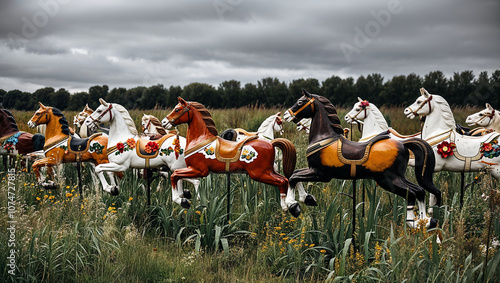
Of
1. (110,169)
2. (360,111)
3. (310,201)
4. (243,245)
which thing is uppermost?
(360,111)

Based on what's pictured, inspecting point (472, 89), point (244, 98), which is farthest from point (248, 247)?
point (244, 98)

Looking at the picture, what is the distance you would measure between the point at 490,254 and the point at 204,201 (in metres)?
3.79

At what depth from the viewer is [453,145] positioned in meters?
5.79

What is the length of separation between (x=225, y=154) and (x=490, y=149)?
397 cm

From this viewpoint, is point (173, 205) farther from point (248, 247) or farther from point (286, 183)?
point (286, 183)

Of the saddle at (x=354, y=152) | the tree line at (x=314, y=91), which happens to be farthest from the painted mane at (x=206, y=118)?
the tree line at (x=314, y=91)

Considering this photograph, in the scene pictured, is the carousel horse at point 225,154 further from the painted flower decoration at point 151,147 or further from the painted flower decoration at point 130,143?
the painted flower decoration at point 130,143

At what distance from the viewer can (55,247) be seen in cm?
465

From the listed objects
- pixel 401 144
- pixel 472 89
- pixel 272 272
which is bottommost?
pixel 272 272

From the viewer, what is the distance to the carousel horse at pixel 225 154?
17.4 feet

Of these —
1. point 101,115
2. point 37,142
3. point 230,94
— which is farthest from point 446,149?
point 230,94

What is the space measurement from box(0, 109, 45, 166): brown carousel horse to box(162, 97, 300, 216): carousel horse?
4.32 metres

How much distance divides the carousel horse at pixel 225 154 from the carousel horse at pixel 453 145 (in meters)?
2.37

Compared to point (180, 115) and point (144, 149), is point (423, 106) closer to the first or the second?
point (180, 115)
